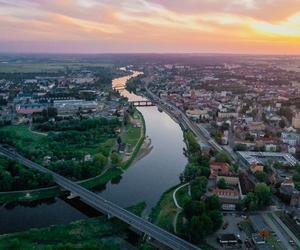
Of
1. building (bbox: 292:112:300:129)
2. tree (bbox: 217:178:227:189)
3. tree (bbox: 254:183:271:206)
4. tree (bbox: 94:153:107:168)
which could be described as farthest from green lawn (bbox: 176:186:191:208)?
building (bbox: 292:112:300:129)

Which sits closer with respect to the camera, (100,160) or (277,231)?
(277,231)

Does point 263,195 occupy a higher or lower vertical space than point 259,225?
higher

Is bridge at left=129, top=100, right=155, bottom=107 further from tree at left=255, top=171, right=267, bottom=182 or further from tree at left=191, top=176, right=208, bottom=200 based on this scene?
tree at left=191, top=176, right=208, bottom=200

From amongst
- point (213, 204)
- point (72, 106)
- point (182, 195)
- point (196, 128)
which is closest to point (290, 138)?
point (196, 128)

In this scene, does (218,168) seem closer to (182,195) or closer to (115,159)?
(182,195)

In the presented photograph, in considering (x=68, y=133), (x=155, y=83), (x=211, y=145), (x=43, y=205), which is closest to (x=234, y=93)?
(x=155, y=83)
